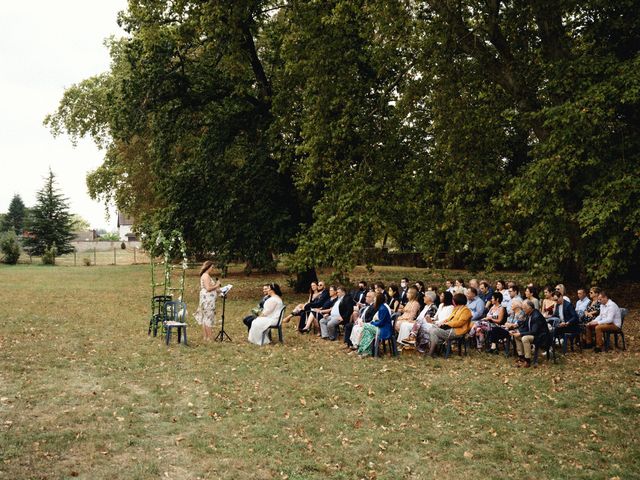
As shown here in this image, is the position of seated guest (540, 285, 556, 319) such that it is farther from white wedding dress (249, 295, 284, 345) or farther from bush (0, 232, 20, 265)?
bush (0, 232, 20, 265)

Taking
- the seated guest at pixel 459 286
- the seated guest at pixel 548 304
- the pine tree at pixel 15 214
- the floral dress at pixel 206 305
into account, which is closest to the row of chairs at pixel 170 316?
the floral dress at pixel 206 305

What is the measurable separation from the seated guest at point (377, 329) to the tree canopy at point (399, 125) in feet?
15.4

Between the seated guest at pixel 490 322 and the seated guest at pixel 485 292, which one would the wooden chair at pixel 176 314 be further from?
the seated guest at pixel 485 292

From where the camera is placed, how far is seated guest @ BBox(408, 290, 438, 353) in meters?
13.1

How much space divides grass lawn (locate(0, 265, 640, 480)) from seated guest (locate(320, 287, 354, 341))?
804 mm

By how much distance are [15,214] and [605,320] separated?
106 meters

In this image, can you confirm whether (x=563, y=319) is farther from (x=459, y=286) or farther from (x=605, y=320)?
(x=459, y=286)

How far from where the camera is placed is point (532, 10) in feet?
52.1

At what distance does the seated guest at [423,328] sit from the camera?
43.1 feet

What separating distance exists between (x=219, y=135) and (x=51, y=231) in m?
46.6

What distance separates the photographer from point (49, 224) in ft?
212

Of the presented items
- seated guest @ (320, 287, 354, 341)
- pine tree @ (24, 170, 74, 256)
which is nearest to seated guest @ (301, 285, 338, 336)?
seated guest @ (320, 287, 354, 341)

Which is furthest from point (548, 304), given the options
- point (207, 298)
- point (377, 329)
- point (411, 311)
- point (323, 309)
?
point (207, 298)

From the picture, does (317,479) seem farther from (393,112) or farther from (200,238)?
(200,238)
